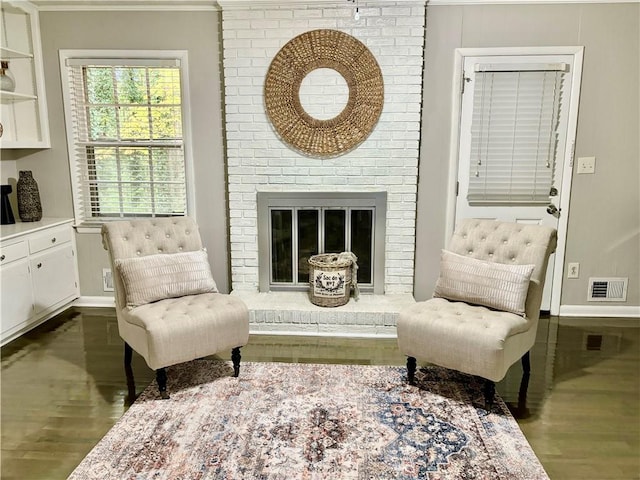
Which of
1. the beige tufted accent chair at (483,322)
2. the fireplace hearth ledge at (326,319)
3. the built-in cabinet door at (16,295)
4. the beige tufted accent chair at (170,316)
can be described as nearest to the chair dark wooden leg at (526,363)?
the beige tufted accent chair at (483,322)

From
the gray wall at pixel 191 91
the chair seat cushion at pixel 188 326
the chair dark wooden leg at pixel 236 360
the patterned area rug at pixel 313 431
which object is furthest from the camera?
the gray wall at pixel 191 91

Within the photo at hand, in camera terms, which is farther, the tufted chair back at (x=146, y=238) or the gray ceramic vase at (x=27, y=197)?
the gray ceramic vase at (x=27, y=197)

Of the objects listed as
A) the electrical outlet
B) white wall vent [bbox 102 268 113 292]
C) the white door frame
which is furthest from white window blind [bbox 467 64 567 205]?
white wall vent [bbox 102 268 113 292]

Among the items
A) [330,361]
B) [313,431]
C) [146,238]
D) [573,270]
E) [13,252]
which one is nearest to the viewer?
[313,431]

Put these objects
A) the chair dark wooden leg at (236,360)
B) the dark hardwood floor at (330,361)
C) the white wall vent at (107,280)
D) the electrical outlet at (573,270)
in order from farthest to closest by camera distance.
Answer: the white wall vent at (107,280) < the electrical outlet at (573,270) < the chair dark wooden leg at (236,360) < the dark hardwood floor at (330,361)

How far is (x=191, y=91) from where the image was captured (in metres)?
3.81

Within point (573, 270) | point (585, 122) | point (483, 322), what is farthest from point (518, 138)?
point (483, 322)

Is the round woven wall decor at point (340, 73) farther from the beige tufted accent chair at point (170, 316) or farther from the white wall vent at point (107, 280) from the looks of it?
the white wall vent at point (107, 280)

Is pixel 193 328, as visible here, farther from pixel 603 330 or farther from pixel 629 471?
pixel 603 330

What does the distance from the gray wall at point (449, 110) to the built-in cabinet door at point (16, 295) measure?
27.1 inches

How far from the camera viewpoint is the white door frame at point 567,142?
361 centimetres

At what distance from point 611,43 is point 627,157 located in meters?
0.84

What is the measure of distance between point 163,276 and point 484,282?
5.92 feet

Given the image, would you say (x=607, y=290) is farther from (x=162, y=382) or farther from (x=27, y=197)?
(x=27, y=197)
